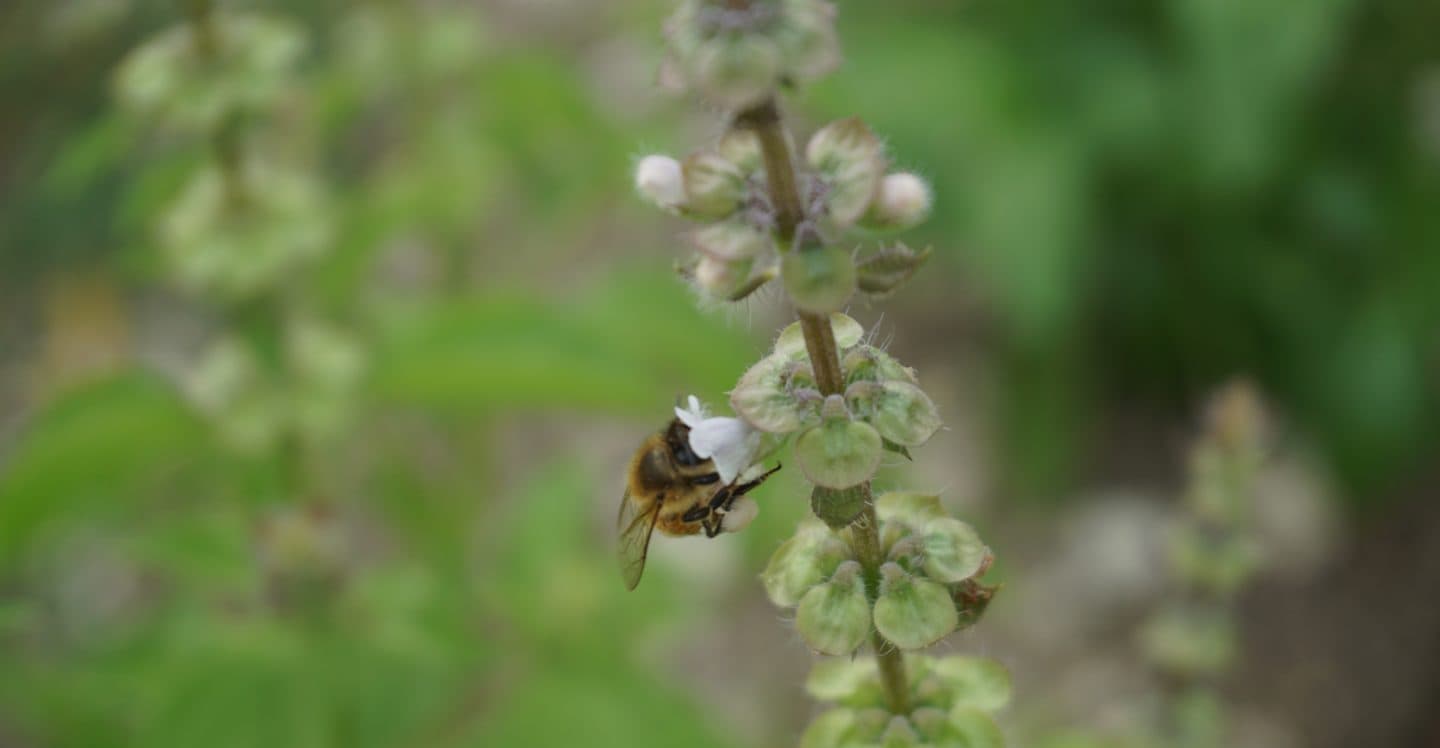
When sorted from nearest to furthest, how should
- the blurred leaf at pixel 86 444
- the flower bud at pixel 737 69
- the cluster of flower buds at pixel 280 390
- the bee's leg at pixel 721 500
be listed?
1. the flower bud at pixel 737 69
2. the bee's leg at pixel 721 500
3. the blurred leaf at pixel 86 444
4. the cluster of flower buds at pixel 280 390

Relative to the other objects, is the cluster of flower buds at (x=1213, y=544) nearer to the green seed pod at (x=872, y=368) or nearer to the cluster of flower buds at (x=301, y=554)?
the green seed pod at (x=872, y=368)

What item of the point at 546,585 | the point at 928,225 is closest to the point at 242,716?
the point at 546,585

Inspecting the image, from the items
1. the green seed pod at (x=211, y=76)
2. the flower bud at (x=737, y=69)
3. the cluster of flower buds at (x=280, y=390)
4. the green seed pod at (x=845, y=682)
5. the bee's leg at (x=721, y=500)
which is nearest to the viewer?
the flower bud at (x=737, y=69)

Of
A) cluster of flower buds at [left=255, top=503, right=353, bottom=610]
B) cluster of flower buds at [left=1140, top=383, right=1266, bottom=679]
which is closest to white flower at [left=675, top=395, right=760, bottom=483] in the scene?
cluster of flower buds at [left=1140, top=383, right=1266, bottom=679]

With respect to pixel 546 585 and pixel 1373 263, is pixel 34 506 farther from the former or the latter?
pixel 1373 263

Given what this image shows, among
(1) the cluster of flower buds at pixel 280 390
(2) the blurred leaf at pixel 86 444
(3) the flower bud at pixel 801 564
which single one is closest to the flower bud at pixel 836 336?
(3) the flower bud at pixel 801 564

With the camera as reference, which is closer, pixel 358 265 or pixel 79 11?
pixel 79 11
